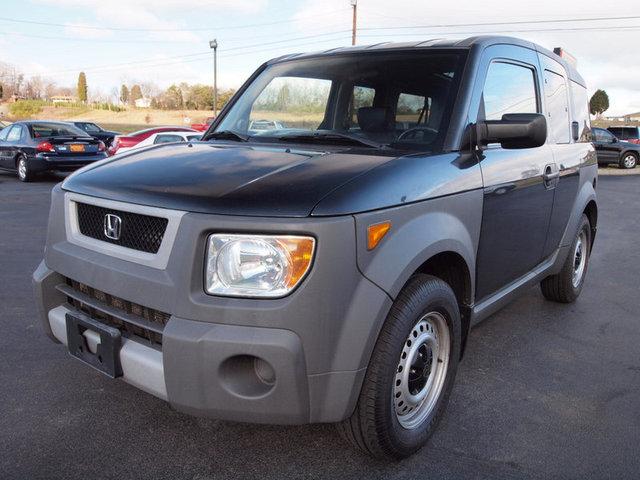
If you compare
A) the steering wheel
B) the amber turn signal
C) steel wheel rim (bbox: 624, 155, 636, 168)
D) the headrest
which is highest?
the headrest

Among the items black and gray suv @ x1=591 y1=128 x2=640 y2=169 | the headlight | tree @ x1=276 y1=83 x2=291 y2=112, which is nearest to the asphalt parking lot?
the headlight

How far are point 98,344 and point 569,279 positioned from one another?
150 inches

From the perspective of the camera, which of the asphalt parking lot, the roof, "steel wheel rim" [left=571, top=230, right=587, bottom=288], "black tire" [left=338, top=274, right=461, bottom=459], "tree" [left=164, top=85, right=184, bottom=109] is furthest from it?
"tree" [left=164, top=85, right=184, bottom=109]

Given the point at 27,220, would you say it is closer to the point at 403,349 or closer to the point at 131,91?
the point at 403,349

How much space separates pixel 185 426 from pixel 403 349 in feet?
3.82

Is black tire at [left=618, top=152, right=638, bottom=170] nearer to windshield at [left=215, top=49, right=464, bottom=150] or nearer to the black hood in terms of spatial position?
windshield at [left=215, top=49, right=464, bottom=150]

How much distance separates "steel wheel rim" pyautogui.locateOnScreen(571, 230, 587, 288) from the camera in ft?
16.1

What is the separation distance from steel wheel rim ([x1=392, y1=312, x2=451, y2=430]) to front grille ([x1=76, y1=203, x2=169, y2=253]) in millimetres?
1099

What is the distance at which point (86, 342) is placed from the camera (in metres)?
2.45

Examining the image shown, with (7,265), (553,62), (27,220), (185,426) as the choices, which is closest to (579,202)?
(553,62)

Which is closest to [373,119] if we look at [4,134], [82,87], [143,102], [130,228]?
[130,228]

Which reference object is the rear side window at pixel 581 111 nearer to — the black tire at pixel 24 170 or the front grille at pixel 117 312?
the front grille at pixel 117 312

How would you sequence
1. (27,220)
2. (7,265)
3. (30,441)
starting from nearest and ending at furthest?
(30,441), (7,265), (27,220)

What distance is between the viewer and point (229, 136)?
337cm
